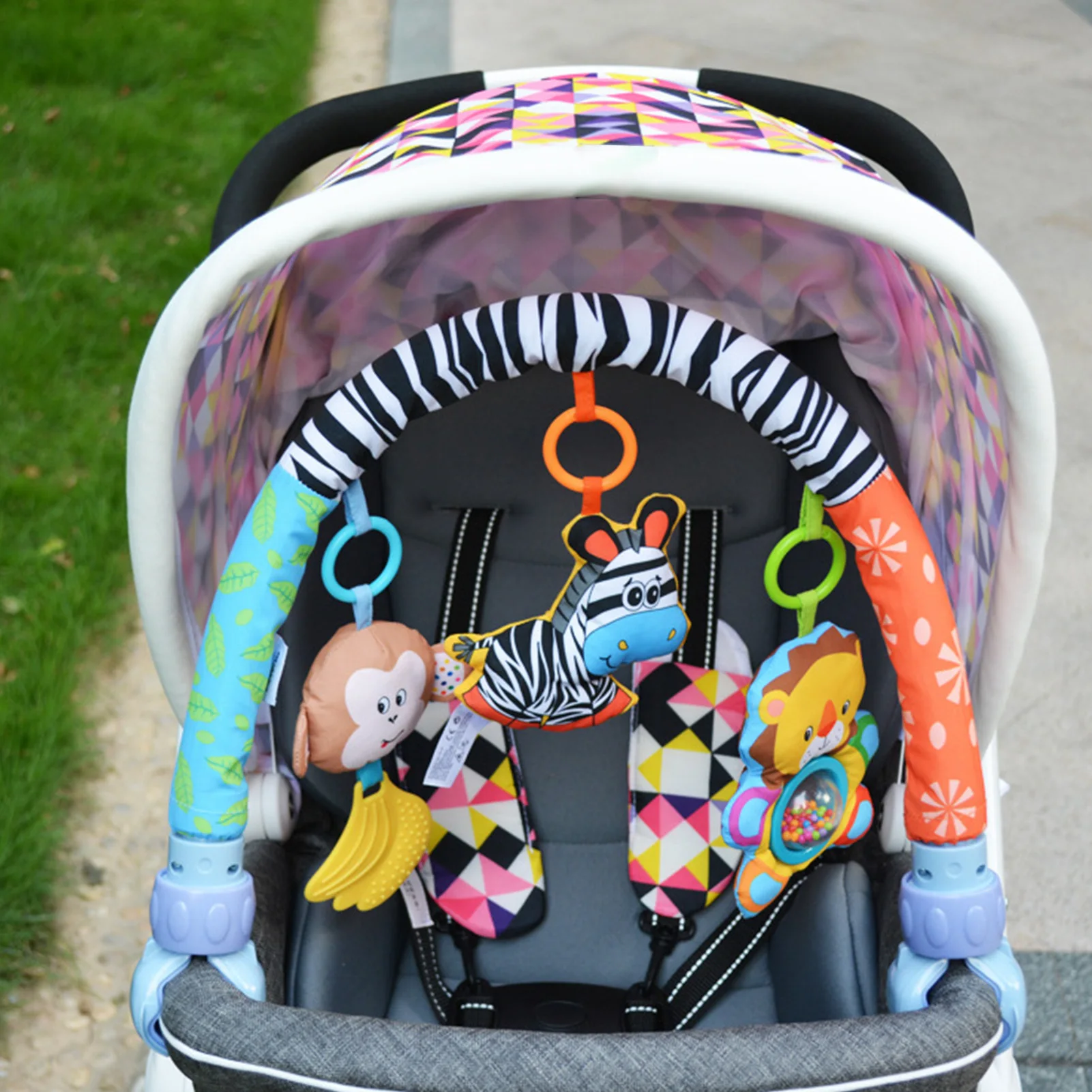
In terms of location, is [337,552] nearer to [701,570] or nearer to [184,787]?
[184,787]

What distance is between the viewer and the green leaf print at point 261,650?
2.82 ft

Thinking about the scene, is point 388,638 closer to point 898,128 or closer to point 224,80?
point 898,128

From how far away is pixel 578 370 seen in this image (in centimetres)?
84

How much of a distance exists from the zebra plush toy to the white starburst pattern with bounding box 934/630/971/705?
18cm

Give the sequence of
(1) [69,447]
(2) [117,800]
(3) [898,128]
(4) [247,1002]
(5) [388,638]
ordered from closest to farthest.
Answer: (4) [247,1002] < (5) [388,638] < (3) [898,128] < (2) [117,800] < (1) [69,447]

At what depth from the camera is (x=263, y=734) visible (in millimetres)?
1096

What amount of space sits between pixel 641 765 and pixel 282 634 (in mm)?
398

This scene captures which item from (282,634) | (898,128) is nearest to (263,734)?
(282,634)

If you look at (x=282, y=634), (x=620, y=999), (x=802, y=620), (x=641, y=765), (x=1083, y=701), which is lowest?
(x=1083, y=701)

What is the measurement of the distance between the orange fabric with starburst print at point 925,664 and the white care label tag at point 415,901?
0.51 m

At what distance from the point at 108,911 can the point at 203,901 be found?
916 millimetres

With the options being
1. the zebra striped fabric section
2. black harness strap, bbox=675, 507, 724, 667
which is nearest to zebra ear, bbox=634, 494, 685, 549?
the zebra striped fabric section

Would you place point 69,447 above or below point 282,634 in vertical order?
below

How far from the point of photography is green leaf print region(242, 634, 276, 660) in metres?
0.86
